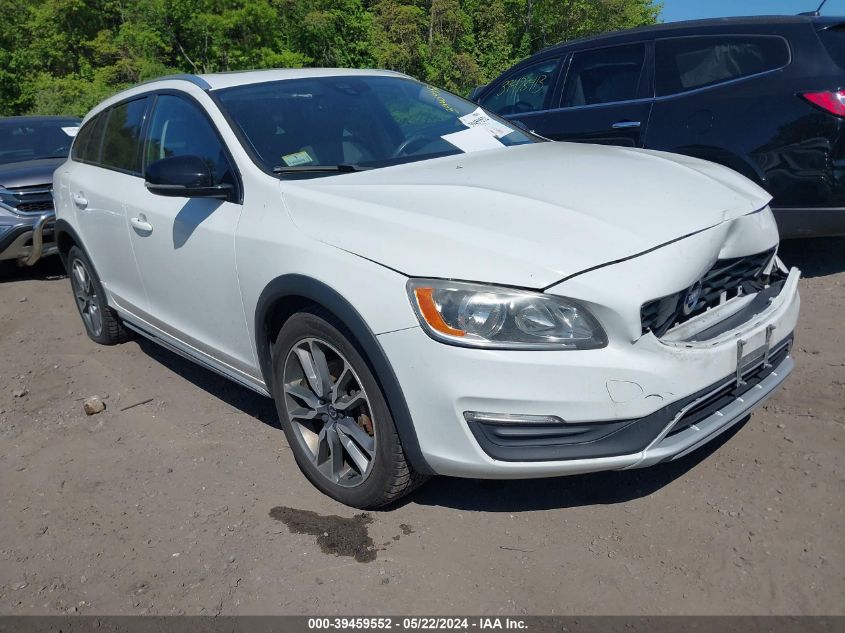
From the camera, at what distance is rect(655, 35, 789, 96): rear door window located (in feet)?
16.6

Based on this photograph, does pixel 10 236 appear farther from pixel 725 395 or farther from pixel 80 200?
pixel 725 395

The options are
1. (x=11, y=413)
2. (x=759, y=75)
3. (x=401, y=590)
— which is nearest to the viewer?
(x=401, y=590)

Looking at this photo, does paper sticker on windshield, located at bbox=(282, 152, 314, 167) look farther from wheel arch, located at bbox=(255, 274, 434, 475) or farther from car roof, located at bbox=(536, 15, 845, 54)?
car roof, located at bbox=(536, 15, 845, 54)

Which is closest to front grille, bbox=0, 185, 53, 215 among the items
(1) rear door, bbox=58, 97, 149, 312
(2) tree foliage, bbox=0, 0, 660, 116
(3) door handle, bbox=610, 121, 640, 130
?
(1) rear door, bbox=58, 97, 149, 312

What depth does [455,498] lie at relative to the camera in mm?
3109

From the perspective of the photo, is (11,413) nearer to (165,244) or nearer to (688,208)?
(165,244)

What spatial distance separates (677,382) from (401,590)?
113 centimetres

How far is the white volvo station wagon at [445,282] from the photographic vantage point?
7.84 ft

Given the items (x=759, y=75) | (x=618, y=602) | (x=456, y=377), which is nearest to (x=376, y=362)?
(x=456, y=377)

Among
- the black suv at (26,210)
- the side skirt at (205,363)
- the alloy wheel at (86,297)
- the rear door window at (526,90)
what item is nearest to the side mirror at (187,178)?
the side skirt at (205,363)

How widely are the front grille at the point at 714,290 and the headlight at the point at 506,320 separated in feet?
0.67

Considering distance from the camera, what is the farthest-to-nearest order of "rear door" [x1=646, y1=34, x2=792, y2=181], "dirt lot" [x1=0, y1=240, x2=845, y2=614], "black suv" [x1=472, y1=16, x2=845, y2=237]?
"rear door" [x1=646, y1=34, x2=792, y2=181], "black suv" [x1=472, y1=16, x2=845, y2=237], "dirt lot" [x1=0, y1=240, x2=845, y2=614]

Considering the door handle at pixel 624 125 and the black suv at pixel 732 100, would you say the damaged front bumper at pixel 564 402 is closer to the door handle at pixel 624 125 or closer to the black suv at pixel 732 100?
the black suv at pixel 732 100

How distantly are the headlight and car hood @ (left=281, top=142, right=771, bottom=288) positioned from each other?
0.05 m
